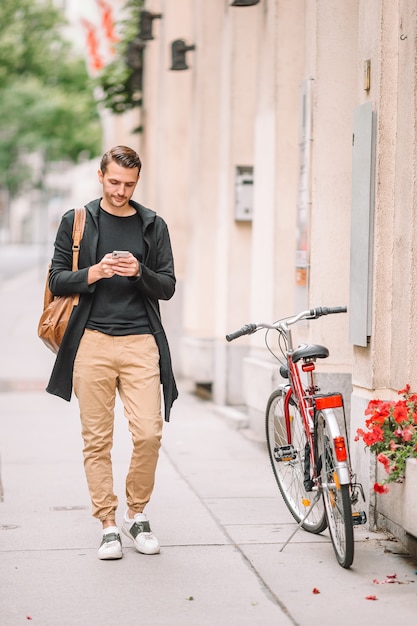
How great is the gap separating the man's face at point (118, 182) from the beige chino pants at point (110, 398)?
2.22 feet

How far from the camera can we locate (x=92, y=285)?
239 inches

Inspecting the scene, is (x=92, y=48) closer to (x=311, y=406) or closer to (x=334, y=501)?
(x=311, y=406)

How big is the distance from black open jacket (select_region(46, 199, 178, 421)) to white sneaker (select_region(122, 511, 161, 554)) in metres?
0.58

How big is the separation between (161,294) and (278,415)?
1327mm

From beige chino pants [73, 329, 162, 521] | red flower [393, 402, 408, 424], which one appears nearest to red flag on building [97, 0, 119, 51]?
A: beige chino pants [73, 329, 162, 521]

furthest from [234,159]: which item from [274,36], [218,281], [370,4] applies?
[370,4]

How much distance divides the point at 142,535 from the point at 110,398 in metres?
0.71

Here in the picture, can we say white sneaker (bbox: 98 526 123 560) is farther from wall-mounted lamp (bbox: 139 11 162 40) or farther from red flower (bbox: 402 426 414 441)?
wall-mounted lamp (bbox: 139 11 162 40)

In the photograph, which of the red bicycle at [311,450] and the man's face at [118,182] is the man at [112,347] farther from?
the red bicycle at [311,450]

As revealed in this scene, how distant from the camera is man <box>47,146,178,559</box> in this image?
6.15 metres

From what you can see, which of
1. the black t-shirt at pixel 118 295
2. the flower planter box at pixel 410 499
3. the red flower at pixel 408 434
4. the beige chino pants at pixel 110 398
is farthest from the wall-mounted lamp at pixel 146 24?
the flower planter box at pixel 410 499

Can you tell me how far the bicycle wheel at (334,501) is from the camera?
5754mm

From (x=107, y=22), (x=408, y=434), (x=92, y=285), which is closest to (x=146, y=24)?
(x=107, y=22)

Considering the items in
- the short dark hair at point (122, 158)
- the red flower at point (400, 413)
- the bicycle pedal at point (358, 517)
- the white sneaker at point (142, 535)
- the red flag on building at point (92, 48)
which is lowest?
the white sneaker at point (142, 535)
